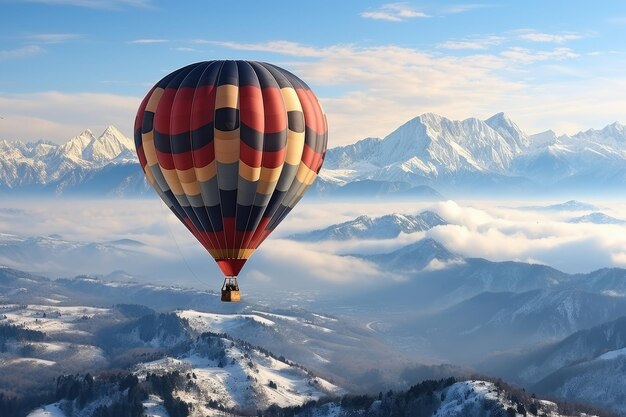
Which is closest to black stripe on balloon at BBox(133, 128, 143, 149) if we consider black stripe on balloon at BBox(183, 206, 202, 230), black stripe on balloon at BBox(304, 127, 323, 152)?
black stripe on balloon at BBox(183, 206, 202, 230)

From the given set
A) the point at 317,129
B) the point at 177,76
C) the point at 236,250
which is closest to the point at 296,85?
the point at 317,129

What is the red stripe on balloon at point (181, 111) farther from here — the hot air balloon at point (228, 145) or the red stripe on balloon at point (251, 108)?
the red stripe on balloon at point (251, 108)

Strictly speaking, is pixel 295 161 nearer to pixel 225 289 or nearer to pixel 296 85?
pixel 296 85

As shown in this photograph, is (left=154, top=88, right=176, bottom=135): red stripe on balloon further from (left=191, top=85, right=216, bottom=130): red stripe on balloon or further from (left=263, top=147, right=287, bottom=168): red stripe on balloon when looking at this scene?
(left=263, top=147, right=287, bottom=168): red stripe on balloon

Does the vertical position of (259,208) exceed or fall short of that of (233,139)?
it falls short

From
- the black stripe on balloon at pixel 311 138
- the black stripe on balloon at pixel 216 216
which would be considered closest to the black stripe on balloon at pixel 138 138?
the black stripe on balloon at pixel 216 216

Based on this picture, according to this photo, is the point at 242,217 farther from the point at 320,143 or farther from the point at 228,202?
the point at 320,143

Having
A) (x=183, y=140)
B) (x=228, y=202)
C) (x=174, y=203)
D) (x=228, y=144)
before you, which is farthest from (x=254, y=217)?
(x=183, y=140)
